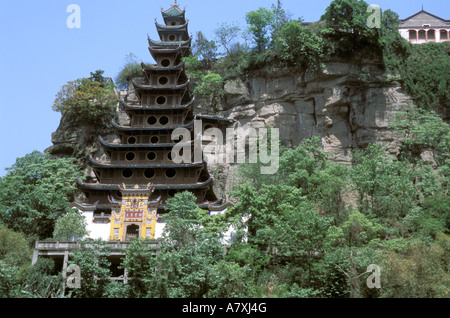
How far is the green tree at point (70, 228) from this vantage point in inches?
1144

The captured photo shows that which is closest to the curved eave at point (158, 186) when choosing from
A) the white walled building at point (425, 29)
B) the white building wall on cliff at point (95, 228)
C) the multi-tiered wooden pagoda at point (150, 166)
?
the multi-tiered wooden pagoda at point (150, 166)

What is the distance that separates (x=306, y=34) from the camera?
4159cm

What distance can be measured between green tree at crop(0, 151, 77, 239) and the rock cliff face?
5.48 metres

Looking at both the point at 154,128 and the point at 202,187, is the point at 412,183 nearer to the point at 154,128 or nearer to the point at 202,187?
the point at 202,187

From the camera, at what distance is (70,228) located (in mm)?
29125

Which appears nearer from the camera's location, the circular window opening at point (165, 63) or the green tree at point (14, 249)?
the green tree at point (14, 249)

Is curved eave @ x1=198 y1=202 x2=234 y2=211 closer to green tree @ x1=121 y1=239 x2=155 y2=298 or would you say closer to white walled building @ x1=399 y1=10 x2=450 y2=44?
green tree @ x1=121 y1=239 x2=155 y2=298

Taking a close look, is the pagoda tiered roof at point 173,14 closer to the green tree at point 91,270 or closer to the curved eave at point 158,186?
the curved eave at point 158,186

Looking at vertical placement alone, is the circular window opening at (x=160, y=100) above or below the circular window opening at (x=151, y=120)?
above

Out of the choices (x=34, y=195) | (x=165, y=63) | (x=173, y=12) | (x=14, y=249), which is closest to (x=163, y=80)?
(x=165, y=63)

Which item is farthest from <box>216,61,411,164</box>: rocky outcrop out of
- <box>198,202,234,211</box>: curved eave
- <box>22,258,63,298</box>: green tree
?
<box>22,258,63,298</box>: green tree

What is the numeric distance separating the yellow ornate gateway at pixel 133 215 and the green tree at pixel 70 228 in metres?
1.86

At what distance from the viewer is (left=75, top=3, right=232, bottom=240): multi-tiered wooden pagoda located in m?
31.3
